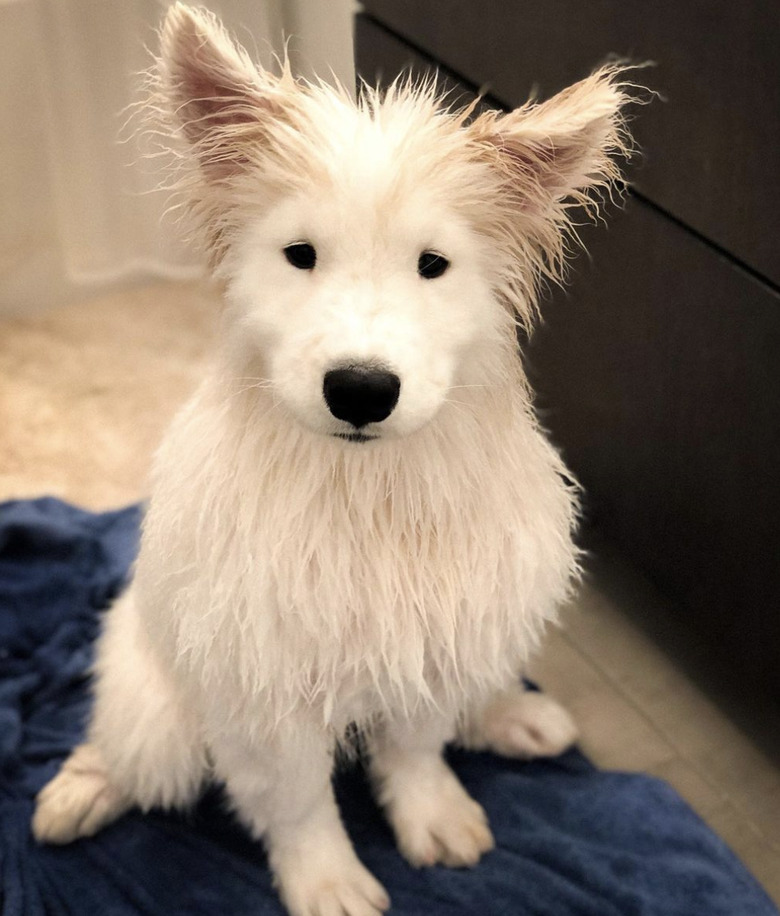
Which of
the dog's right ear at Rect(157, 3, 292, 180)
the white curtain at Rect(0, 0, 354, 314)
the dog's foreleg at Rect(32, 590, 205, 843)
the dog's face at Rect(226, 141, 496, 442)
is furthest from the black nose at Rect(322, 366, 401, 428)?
the white curtain at Rect(0, 0, 354, 314)

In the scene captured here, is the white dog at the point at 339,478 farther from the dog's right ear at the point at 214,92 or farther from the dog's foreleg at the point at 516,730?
the dog's foreleg at the point at 516,730

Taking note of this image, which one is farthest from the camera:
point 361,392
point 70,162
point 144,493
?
point 70,162

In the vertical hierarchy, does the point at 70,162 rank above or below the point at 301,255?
below

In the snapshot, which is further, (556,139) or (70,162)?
(70,162)

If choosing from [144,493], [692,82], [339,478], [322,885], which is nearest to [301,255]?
[339,478]

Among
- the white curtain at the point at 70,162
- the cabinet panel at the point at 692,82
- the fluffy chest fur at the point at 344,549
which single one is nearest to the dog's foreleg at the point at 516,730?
the fluffy chest fur at the point at 344,549

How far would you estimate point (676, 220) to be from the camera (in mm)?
1174

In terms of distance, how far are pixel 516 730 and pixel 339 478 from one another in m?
0.64

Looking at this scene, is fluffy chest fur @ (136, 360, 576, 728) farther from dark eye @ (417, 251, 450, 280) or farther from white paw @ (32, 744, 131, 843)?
white paw @ (32, 744, 131, 843)

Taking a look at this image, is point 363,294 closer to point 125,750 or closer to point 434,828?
point 125,750

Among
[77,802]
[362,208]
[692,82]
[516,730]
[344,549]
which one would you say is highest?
[692,82]

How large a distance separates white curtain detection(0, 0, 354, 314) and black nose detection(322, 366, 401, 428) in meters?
0.64

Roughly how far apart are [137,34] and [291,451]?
2.21 ft

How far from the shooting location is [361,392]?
74cm
